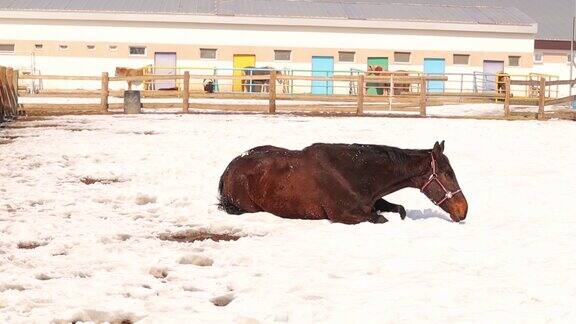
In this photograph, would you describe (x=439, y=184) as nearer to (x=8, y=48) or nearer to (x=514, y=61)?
(x=8, y=48)

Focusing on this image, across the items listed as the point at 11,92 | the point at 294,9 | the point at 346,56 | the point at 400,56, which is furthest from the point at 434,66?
the point at 11,92

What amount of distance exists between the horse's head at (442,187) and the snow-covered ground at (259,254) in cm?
18

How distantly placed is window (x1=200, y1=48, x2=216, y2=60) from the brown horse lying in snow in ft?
97.0

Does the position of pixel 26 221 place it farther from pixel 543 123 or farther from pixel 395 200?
pixel 543 123

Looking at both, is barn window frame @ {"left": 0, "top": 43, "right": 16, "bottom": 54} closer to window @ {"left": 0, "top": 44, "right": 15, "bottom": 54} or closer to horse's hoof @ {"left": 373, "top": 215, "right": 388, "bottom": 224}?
Result: window @ {"left": 0, "top": 44, "right": 15, "bottom": 54}

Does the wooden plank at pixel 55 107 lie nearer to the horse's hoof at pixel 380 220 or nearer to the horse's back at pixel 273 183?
the horse's back at pixel 273 183

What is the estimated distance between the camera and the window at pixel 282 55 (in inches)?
1426

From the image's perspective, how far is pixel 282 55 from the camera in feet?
119

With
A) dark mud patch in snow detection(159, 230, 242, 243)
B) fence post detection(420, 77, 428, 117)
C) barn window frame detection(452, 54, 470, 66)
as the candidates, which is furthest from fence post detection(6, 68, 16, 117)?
barn window frame detection(452, 54, 470, 66)

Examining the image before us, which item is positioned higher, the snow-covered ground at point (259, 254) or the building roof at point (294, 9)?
the building roof at point (294, 9)

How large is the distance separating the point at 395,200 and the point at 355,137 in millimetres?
6981

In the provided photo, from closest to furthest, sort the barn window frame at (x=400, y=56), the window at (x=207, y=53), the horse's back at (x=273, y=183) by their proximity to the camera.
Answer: the horse's back at (x=273, y=183) → the window at (x=207, y=53) → the barn window frame at (x=400, y=56)

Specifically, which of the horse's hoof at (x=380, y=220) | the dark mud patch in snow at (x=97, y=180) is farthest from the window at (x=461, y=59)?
the horse's hoof at (x=380, y=220)

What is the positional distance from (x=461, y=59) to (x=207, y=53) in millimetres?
12883
